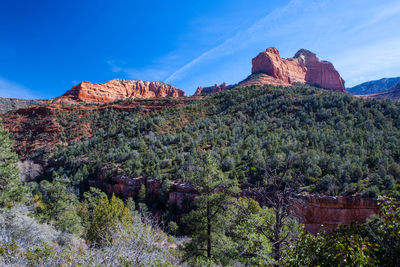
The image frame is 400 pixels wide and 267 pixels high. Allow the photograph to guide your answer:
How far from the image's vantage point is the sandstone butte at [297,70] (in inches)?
3733

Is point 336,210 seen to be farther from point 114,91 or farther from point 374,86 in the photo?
point 374,86

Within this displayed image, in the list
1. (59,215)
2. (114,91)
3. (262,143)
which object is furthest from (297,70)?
(59,215)

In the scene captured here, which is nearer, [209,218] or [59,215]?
[209,218]

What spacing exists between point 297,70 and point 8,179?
12084cm

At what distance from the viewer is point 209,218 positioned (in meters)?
8.90

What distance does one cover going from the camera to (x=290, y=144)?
24.8m

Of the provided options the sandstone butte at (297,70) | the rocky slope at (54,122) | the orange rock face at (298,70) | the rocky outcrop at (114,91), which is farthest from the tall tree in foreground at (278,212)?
the orange rock face at (298,70)

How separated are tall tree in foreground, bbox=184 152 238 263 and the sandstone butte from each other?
282 feet

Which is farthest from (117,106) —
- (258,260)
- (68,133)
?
(258,260)

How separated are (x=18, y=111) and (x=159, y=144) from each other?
50047 millimetres

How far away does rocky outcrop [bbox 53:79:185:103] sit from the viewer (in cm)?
8525

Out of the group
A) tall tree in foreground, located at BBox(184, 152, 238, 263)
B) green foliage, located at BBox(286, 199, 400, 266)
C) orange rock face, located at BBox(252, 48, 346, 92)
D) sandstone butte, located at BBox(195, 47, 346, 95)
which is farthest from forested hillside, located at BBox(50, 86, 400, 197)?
orange rock face, located at BBox(252, 48, 346, 92)

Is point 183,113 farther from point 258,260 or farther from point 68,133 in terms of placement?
point 258,260

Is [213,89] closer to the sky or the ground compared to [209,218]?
closer to the sky
